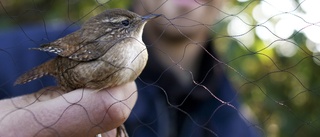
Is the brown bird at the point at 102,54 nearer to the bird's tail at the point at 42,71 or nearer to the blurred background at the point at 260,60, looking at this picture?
the bird's tail at the point at 42,71

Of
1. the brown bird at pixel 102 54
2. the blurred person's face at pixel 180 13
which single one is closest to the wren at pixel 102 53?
the brown bird at pixel 102 54

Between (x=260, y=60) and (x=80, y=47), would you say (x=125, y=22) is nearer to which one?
(x=80, y=47)

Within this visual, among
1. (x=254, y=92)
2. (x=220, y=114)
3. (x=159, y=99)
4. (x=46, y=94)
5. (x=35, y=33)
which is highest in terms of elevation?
(x=46, y=94)

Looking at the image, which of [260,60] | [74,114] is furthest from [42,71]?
[260,60]

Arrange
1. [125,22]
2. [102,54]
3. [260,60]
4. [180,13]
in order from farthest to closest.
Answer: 1. [260,60]
2. [180,13]
3. [125,22]
4. [102,54]

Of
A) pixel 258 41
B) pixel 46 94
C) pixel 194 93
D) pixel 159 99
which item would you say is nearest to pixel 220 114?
pixel 194 93

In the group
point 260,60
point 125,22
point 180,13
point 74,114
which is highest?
point 125,22

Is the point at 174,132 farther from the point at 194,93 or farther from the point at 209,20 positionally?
the point at 209,20

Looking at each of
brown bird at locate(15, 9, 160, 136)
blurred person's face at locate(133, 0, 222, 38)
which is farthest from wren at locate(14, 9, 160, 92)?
blurred person's face at locate(133, 0, 222, 38)
